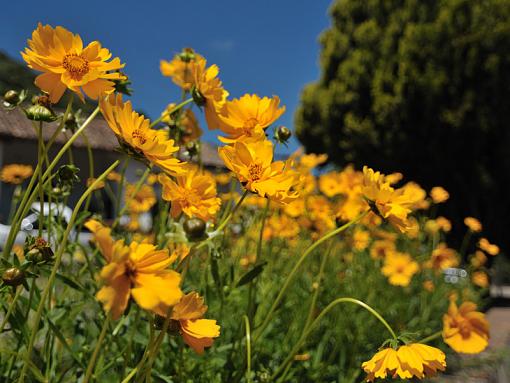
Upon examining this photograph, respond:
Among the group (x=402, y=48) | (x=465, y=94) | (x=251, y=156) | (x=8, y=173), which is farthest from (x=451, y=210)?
(x=251, y=156)

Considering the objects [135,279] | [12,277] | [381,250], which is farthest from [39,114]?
[381,250]

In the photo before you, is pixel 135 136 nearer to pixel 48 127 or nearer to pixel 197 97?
pixel 197 97

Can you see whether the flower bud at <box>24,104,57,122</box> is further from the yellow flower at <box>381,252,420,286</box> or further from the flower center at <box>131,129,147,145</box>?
the yellow flower at <box>381,252,420,286</box>

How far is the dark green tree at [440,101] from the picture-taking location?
229 inches

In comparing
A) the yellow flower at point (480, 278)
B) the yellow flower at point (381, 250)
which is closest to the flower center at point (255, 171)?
the yellow flower at point (381, 250)

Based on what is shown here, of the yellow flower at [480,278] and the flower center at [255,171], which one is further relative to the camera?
the yellow flower at [480,278]

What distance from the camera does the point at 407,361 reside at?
58 cm

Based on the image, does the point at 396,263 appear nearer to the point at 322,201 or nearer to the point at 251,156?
the point at 322,201

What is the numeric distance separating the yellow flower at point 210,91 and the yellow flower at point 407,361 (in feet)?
1.11

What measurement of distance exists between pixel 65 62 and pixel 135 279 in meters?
0.27

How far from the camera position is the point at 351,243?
216cm

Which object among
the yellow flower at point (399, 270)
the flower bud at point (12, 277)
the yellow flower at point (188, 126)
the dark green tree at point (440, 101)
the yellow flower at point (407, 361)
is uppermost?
the dark green tree at point (440, 101)

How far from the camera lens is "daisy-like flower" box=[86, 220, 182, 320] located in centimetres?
38

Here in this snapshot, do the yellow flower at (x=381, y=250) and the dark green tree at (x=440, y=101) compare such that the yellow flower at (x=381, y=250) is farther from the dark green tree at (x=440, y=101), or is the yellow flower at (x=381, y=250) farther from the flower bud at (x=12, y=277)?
the dark green tree at (x=440, y=101)
